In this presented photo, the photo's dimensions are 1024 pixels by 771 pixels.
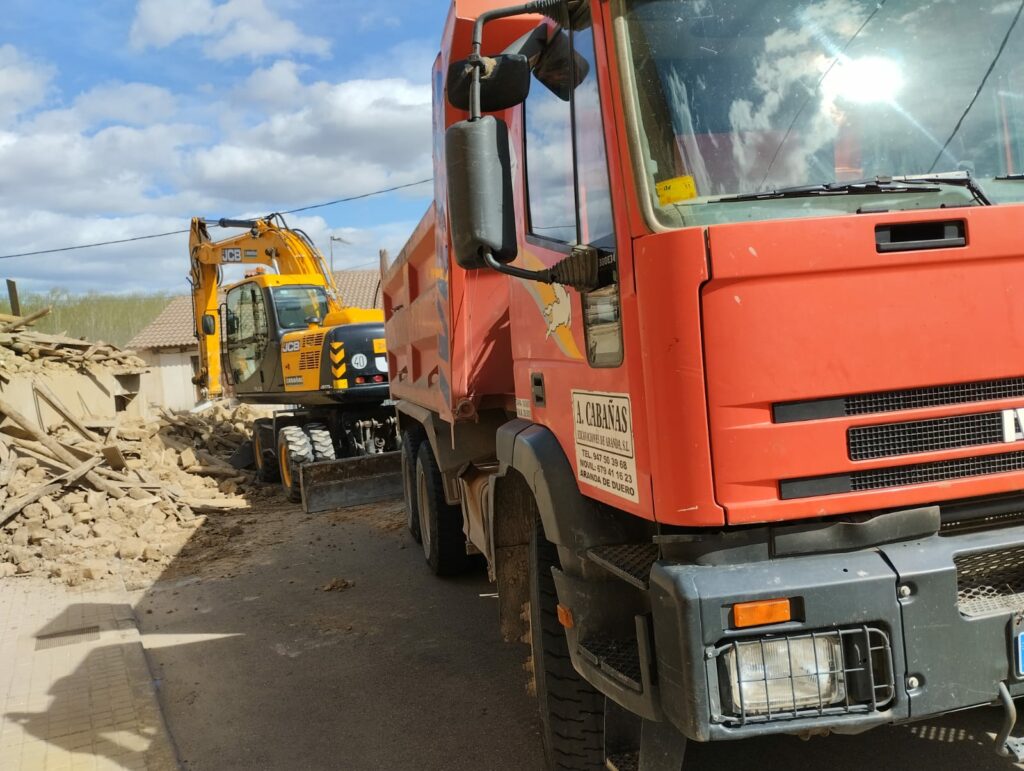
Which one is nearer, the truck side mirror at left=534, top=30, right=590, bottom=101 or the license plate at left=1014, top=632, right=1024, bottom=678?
the license plate at left=1014, top=632, right=1024, bottom=678

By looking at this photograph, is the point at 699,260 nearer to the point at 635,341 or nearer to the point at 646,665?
the point at 635,341

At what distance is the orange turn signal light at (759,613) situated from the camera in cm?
218

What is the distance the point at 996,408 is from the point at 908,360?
0.31 m

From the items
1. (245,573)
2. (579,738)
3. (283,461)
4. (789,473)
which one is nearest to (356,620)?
(245,573)

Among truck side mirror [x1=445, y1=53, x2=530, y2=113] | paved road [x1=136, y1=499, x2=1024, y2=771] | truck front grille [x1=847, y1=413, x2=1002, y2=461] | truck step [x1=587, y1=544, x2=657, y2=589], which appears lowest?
paved road [x1=136, y1=499, x2=1024, y2=771]

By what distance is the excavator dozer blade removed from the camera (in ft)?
32.4

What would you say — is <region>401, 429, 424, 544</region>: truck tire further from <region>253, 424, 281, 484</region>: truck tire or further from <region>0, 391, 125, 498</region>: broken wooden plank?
<region>253, 424, 281, 484</region>: truck tire

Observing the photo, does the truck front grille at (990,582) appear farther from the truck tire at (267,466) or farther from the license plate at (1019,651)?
the truck tire at (267,466)

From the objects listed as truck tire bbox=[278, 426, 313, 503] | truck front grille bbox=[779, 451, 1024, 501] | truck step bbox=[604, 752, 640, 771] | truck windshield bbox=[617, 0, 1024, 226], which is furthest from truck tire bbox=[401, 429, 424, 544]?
truck front grille bbox=[779, 451, 1024, 501]

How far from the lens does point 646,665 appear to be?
2.38 metres

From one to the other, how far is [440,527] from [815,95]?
4617 mm

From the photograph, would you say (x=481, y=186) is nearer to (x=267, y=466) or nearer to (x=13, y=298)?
(x=267, y=466)

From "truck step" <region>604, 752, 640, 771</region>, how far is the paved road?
91cm

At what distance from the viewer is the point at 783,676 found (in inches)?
86.7
